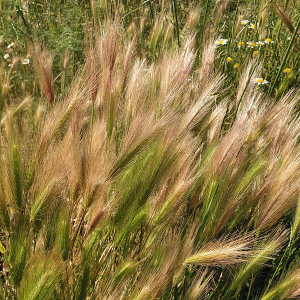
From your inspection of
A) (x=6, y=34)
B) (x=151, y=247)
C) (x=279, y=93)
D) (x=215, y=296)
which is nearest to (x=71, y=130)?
(x=151, y=247)

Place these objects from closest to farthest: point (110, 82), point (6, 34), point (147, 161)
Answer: point (147, 161)
point (110, 82)
point (6, 34)

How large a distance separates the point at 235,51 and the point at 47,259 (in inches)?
75.0

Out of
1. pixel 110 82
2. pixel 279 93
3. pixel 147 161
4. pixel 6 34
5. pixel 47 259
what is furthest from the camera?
pixel 6 34

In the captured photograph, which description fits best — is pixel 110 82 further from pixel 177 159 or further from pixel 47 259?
pixel 47 259

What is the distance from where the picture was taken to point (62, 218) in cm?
71

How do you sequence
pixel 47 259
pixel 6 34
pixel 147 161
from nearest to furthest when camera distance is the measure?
pixel 47 259 < pixel 147 161 < pixel 6 34

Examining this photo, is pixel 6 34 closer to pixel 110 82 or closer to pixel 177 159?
pixel 110 82

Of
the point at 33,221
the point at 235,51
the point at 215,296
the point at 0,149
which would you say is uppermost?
the point at 0,149

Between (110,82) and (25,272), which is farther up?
(110,82)

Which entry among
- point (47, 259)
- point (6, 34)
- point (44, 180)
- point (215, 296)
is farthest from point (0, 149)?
point (6, 34)

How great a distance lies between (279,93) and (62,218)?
3.50 feet

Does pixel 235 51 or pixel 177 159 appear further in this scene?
pixel 235 51

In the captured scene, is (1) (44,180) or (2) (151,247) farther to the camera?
(2) (151,247)

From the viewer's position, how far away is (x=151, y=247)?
83cm
